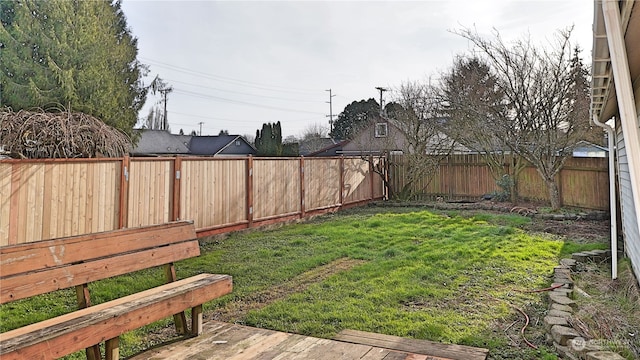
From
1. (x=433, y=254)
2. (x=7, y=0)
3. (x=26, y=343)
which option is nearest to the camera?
(x=26, y=343)

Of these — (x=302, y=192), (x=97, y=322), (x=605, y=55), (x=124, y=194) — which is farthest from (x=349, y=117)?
(x=97, y=322)

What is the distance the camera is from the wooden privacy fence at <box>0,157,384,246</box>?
15.5 ft

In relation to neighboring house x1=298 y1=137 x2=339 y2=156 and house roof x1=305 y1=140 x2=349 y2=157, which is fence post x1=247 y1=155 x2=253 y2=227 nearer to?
house roof x1=305 y1=140 x2=349 y2=157

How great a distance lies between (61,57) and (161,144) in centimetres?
1599

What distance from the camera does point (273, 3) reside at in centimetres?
763

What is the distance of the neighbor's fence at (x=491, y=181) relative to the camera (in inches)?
358

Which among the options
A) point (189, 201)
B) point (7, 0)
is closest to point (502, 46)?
point (189, 201)

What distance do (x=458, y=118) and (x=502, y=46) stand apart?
3439 millimetres

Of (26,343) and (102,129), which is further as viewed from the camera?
(102,129)

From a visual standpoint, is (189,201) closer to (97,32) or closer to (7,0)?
(97,32)

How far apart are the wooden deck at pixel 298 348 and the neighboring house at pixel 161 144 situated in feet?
83.9

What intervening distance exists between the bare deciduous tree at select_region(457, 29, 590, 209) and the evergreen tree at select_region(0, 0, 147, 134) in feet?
38.6

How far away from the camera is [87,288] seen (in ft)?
7.78

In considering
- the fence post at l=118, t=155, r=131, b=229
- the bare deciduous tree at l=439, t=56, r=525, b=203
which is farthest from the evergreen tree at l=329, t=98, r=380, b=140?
the fence post at l=118, t=155, r=131, b=229
